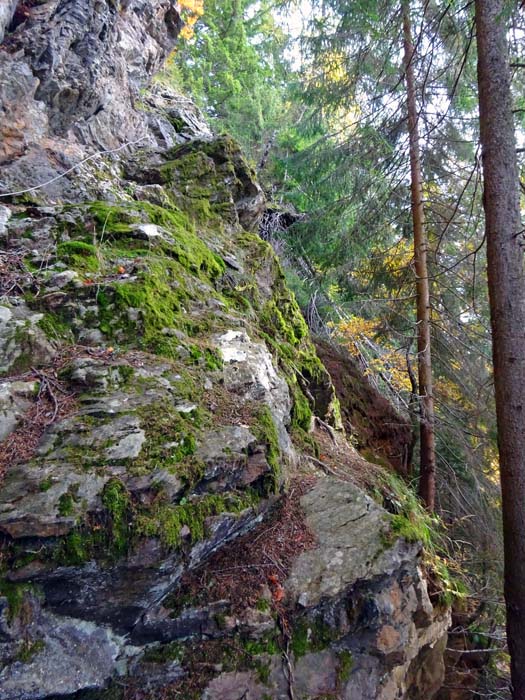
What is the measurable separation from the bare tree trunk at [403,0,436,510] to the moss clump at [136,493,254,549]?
4348mm

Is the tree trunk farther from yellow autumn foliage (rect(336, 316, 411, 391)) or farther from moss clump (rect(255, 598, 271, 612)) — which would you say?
yellow autumn foliage (rect(336, 316, 411, 391))

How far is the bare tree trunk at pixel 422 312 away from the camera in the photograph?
644 centimetres

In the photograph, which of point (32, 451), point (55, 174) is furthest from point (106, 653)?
point (55, 174)

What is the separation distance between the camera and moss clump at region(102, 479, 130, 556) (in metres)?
2.27

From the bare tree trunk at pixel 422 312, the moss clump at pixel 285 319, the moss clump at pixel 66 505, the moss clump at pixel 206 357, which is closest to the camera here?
the moss clump at pixel 66 505

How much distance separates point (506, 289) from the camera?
3941 mm

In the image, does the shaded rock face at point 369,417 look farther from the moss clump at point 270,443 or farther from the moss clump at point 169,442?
the moss clump at point 169,442

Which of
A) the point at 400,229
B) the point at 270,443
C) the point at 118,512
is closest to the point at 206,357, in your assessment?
the point at 270,443

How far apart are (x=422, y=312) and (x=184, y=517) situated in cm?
551

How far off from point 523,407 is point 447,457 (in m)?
4.18

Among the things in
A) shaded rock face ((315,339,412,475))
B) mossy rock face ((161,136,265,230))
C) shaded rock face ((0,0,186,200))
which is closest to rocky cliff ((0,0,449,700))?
shaded rock face ((0,0,186,200))

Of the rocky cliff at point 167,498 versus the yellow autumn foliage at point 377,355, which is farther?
the yellow autumn foliage at point 377,355

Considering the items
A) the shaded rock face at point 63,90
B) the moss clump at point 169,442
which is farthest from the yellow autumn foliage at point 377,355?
the moss clump at point 169,442

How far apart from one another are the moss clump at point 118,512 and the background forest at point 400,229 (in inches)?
184
